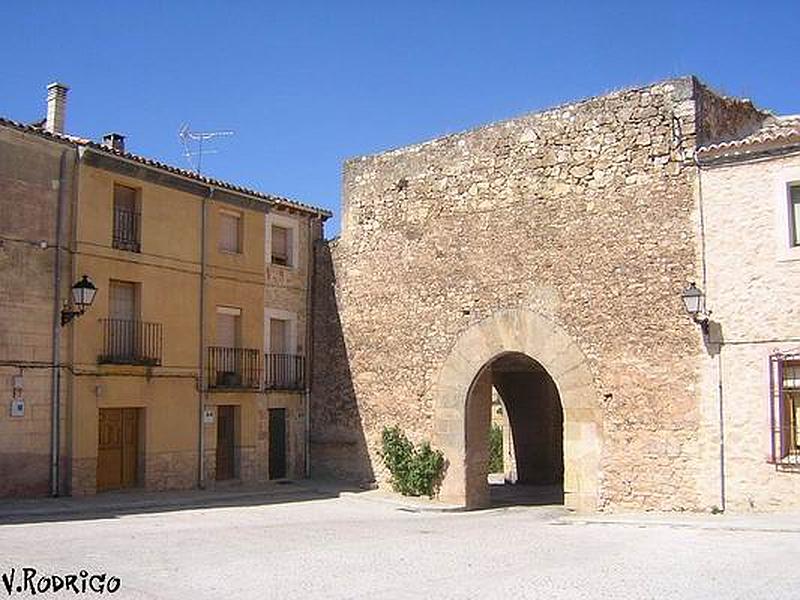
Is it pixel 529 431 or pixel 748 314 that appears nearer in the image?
pixel 748 314

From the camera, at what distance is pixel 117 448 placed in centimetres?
1588

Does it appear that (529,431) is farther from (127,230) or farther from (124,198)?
(124,198)

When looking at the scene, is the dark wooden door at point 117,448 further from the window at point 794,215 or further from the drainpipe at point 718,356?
the window at point 794,215

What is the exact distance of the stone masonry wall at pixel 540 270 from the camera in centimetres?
1321

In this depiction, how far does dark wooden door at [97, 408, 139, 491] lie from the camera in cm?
1560

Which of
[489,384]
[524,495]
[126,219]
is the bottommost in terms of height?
[524,495]

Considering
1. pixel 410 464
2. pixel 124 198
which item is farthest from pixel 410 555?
pixel 124 198

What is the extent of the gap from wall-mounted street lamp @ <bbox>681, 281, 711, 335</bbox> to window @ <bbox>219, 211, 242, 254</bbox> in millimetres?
9007

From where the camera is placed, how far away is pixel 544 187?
14.9 meters

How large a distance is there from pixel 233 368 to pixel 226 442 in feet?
4.80

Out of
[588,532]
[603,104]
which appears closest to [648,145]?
[603,104]

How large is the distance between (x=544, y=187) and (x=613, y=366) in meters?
3.16

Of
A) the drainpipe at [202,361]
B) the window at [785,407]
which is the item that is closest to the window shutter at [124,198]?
the drainpipe at [202,361]

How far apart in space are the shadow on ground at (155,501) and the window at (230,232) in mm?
4647
